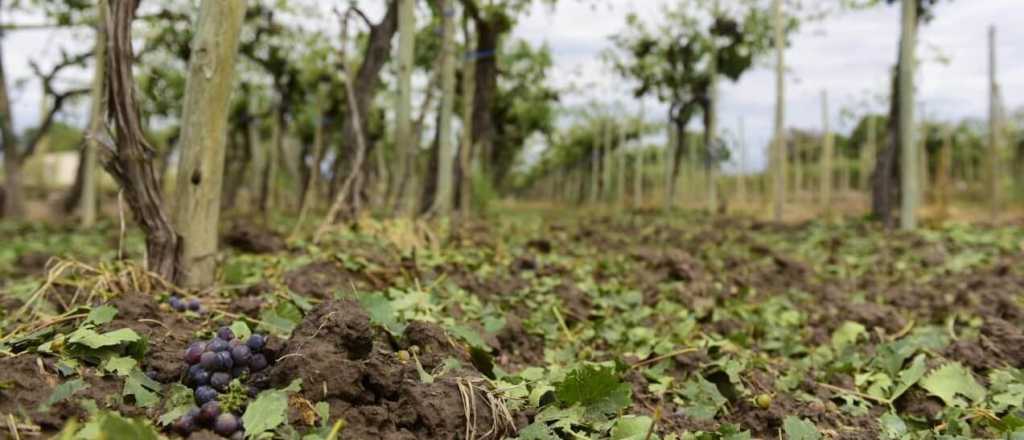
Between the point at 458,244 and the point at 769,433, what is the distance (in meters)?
4.43

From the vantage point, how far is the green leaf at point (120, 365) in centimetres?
216

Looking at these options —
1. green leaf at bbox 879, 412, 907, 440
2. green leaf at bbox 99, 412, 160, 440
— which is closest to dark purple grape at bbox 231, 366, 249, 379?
green leaf at bbox 99, 412, 160, 440

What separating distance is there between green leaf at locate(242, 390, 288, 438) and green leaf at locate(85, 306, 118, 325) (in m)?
0.86

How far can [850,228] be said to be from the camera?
11.9 meters

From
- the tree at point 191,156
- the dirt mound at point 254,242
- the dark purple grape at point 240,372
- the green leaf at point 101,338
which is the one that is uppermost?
the tree at point 191,156

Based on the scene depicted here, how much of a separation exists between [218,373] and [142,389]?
205 millimetres

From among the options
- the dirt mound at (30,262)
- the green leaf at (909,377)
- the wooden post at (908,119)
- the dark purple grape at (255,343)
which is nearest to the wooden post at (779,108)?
the wooden post at (908,119)

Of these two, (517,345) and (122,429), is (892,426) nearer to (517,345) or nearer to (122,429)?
(517,345)

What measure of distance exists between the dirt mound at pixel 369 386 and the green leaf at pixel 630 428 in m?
0.34

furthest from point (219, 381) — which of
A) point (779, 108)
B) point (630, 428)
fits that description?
point (779, 108)

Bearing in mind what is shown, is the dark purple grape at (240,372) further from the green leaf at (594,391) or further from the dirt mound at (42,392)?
the green leaf at (594,391)

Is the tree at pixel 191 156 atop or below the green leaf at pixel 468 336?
atop

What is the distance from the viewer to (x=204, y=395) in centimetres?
205

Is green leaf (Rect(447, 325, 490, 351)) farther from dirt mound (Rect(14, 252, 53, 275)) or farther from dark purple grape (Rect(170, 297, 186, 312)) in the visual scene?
dirt mound (Rect(14, 252, 53, 275))
